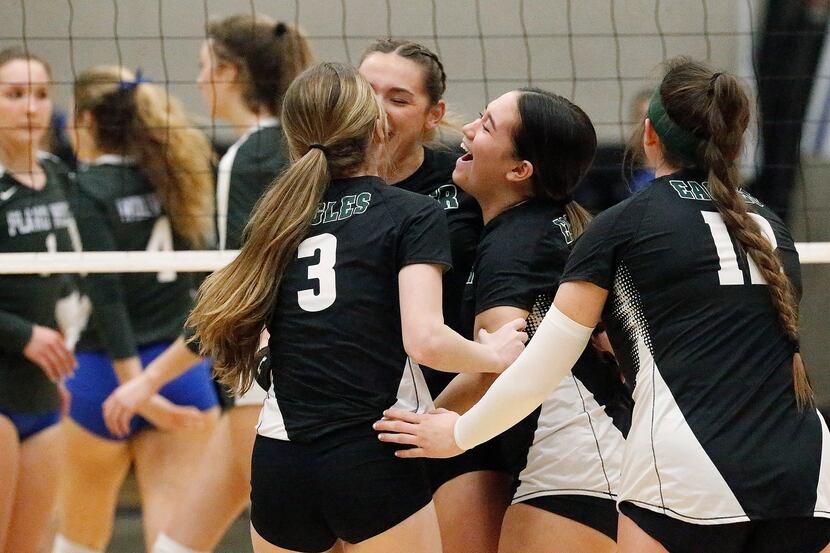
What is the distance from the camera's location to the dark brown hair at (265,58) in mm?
4211

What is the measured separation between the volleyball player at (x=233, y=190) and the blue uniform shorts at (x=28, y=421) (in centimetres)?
22

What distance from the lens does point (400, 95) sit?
97.0 inches

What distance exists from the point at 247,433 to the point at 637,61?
319 cm

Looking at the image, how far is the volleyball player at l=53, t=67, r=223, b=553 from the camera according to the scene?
411cm

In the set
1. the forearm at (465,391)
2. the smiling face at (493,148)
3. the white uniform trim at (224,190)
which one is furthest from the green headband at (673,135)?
the white uniform trim at (224,190)

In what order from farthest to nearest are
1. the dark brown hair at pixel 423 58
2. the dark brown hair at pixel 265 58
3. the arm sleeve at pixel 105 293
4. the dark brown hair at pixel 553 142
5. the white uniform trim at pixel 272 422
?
the dark brown hair at pixel 265 58, the arm sleeve at pixel 105 293, the dark brown hair at pixel 423 58, the dark brown hair at pixel 553 142, the white uniform trim at pixel 272 422

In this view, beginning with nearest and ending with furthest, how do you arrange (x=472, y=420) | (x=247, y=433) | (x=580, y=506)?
(x=472, y=420) < (x=580, y=506) < (x=247, y=433)

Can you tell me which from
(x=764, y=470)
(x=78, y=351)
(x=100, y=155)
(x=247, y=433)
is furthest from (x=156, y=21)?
→ (x=764, y=470)

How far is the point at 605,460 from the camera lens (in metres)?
2.24

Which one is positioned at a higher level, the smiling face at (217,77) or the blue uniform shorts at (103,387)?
the smiling face at (217,77)

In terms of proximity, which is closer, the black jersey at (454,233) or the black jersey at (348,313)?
the black jersey at (348,313)

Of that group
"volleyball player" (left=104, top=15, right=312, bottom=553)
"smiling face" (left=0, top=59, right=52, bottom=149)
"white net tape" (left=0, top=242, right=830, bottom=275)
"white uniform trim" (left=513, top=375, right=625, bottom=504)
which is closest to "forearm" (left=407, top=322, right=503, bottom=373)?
"white uniform trim" (left=513, top=375, right=625, bottom=504)

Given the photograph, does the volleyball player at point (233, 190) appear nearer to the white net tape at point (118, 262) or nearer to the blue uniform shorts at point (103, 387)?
the blue uniform shorts at point (103, 387)

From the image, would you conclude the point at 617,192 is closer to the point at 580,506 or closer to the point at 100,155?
the point at 100,155
